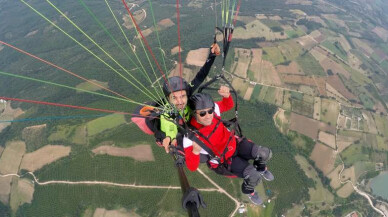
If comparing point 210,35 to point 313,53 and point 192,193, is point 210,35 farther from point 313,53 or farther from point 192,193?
point 192,193

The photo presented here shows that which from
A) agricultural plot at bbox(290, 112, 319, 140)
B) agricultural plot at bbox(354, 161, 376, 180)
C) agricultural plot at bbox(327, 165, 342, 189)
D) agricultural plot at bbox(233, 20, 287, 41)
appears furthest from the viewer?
agricultural plot at bbox(233, 20, 287, 41)

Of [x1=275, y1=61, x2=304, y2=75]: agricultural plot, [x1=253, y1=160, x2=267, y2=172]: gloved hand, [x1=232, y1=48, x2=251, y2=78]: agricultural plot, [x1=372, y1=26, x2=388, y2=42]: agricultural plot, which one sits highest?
[x1=253, y1=160, x2=267, y2=172]: gloved hand

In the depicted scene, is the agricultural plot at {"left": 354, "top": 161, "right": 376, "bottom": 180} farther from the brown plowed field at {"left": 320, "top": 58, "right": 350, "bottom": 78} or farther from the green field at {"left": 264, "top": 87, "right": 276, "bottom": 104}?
the brown plowed field at {"left": 320, "top": 58, "right": 350, "bottom": 78}

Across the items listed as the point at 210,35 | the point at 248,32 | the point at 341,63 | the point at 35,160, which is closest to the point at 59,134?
the point at 35,160

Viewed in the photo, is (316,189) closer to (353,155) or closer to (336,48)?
(353,155)

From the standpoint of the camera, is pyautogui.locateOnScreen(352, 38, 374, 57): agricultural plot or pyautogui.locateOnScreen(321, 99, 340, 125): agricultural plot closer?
pyautogui.locateOnScreen(321, 99, 340, 125): agricultural plot

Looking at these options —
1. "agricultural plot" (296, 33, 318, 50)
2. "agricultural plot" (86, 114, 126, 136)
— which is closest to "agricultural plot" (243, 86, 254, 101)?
"agricultural plot" (86, 114, 126, 136)

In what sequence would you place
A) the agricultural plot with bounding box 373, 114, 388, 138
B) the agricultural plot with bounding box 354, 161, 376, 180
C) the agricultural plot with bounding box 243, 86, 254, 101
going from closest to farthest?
the agricultural plot with bounding box 354, 161, 376, 180 < the agricultural plot with bounding box 373, 114, 388, 138 < the agricultural plot with bounding box 243, 86, 254, 101

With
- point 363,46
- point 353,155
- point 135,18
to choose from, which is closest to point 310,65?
point 353,155
